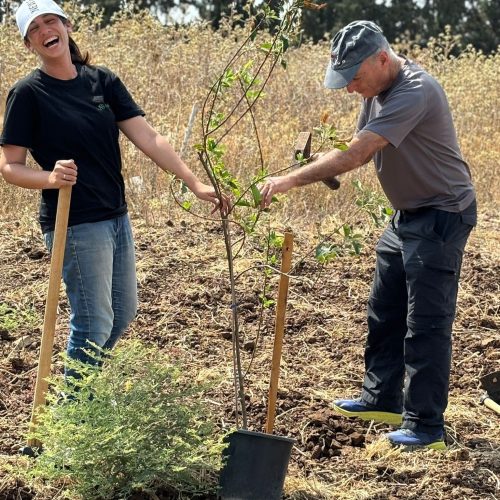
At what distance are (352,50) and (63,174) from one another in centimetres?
131

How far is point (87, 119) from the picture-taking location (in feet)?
11.9

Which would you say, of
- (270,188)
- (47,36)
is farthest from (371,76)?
(47,36)

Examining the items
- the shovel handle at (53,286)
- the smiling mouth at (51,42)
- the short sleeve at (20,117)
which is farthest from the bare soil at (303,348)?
the smiling mouth at (51,42)

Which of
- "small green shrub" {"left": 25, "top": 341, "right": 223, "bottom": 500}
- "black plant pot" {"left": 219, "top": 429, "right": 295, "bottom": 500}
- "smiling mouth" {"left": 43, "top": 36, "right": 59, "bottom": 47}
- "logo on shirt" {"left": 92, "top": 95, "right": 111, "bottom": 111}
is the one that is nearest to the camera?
"small green shrub" {"left": 25, "top": 341, "right": 223, "bottom": 500}

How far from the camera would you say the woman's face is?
3562mm

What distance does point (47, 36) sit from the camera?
358 centimetres

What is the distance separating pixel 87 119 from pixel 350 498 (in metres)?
1.79

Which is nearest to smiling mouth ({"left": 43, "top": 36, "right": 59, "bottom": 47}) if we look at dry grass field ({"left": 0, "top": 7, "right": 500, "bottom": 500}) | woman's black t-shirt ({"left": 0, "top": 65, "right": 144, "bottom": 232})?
woman's black t-shirt ({"left": 0, "top": 65, "right": 144, "bottom": 232})

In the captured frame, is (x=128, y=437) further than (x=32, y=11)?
No

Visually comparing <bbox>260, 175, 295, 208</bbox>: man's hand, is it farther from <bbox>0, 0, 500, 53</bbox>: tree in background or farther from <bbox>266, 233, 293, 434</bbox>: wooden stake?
<bbox>0, 0, 500, 53</bbox>: tree in background

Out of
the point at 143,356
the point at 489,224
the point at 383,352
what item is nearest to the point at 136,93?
the point at 489,224

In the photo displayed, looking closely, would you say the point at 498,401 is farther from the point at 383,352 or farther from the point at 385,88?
the point at 385,88

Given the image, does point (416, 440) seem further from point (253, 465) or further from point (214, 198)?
point (214, 198)

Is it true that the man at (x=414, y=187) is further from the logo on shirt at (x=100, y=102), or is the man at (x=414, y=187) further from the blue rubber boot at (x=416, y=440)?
the logo on shirt at (x=100, y=102)
